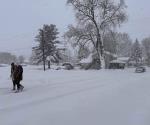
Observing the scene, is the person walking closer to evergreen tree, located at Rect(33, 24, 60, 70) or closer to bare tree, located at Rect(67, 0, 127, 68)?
bare tree, located at Rect(67, 0, 127, 68)

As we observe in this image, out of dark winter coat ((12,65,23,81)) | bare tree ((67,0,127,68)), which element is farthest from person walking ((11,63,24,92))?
bare tree ((67,0,127,68))

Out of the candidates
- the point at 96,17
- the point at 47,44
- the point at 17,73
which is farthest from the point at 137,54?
the point at 17,73

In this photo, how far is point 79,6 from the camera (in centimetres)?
4950

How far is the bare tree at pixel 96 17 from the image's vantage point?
49.1m

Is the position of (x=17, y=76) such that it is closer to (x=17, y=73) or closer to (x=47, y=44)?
(x=17, y=73)

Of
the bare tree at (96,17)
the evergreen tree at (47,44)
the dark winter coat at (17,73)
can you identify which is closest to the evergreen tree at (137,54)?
the evergreen tree at (47,44)

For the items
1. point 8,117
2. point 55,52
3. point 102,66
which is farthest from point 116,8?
point 8,117

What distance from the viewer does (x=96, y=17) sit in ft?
162

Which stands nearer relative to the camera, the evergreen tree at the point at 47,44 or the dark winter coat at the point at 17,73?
the dark winter coat at the point at 17,73

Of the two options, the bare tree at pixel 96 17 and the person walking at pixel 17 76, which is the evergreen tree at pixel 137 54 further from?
the person walking at pixel 17 76

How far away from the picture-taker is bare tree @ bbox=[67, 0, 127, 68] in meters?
49.1

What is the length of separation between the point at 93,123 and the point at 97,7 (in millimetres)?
41699

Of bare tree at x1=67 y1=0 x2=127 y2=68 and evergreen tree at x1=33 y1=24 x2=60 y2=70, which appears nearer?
bare tree at x1=67 y1=0 x2=127 y2=68

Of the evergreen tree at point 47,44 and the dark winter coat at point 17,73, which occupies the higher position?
the evergreen tree at point 47,44
